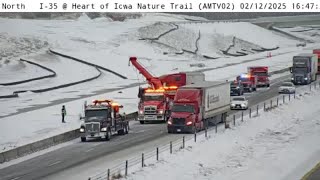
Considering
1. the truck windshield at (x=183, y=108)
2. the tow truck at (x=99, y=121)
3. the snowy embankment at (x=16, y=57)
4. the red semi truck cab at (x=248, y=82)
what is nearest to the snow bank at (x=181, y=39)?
the snowy embankment at (x=16, y=57)

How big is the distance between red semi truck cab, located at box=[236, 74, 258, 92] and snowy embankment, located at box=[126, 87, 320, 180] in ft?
89.6

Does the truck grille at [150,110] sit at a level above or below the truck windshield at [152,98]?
below

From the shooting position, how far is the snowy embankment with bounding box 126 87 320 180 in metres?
34.2

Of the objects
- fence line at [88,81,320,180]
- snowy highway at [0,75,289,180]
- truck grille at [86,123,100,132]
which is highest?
truck grille at [86,123,100,132]

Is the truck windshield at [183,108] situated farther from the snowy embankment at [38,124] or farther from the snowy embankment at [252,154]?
the snowy embankment at [38,124]

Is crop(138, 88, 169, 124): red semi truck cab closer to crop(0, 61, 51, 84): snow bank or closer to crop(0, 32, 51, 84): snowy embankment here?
crop(0, 32, 51, 84): snowy embankment

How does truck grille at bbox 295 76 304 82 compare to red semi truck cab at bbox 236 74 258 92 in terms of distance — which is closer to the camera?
red semi truck cab at bbox 236 74 258 92

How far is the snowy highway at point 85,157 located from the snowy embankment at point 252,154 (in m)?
3.86

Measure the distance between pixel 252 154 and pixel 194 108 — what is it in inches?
382

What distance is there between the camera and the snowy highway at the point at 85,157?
35.7 metres

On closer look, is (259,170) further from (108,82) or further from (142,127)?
(108,82)

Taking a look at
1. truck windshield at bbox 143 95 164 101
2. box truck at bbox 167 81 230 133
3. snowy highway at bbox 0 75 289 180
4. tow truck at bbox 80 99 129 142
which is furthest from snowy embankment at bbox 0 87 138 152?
box truck at bbox 167 81 230 133

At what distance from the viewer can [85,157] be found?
40.5 m
